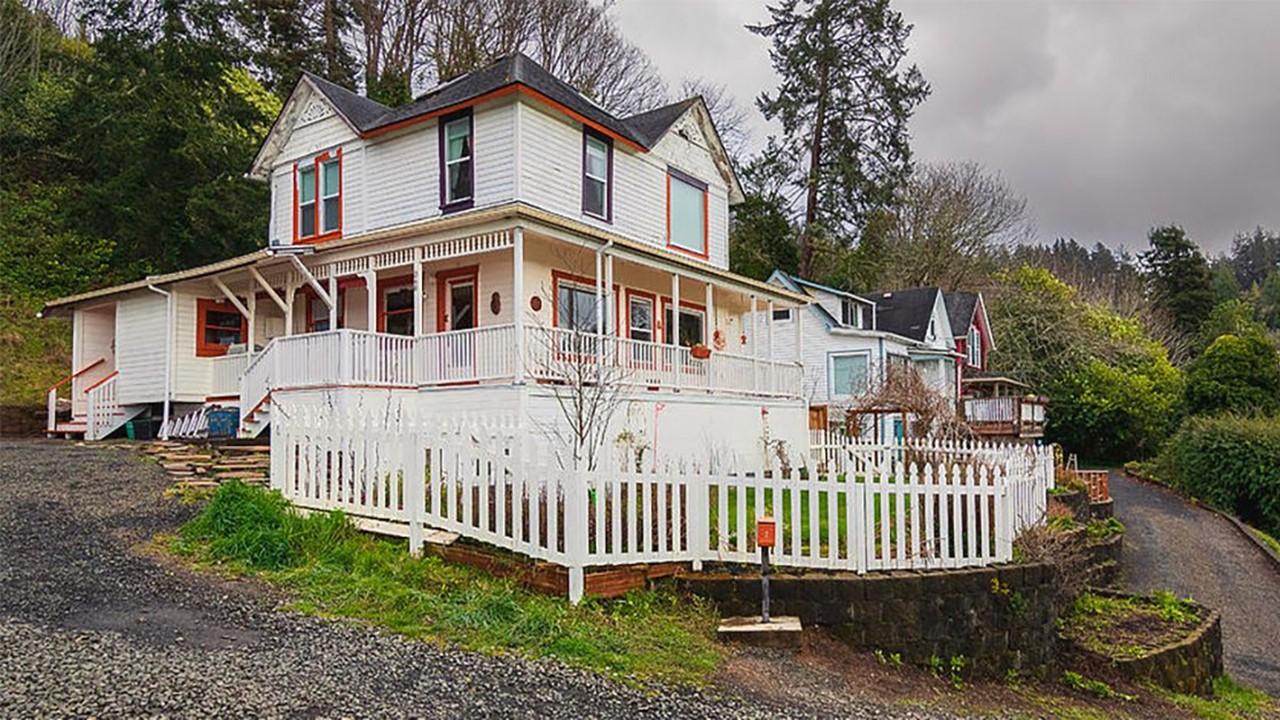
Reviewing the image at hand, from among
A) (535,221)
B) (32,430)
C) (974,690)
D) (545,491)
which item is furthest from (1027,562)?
(32,430)

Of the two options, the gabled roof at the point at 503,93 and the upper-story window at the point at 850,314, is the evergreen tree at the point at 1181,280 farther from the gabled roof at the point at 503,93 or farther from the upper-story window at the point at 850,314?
the gabled roof at the point at 503,93

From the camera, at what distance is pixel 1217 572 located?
48.6ft

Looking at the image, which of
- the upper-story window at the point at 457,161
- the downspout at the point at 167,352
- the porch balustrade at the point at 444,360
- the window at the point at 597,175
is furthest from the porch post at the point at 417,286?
the downspout at the point at 167,352

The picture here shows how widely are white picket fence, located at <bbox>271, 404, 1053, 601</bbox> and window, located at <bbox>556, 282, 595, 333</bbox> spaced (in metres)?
8.26

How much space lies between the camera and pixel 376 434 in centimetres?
831

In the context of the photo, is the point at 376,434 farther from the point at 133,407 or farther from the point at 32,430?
the point at 32,430

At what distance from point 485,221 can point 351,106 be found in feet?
25.7

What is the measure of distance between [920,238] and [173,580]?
40.2 meters

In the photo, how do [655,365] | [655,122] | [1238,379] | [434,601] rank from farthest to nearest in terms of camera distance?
[1238,379] → [655,122] → [655,365] → [434,601]

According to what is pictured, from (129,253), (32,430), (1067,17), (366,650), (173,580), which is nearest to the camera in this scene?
(366,650)

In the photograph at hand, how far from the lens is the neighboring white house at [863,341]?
97.6 feet

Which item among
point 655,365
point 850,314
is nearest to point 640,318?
point 655,365

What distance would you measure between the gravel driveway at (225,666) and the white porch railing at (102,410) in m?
12.5

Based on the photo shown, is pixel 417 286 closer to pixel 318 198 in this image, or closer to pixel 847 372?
pixel 318 198
